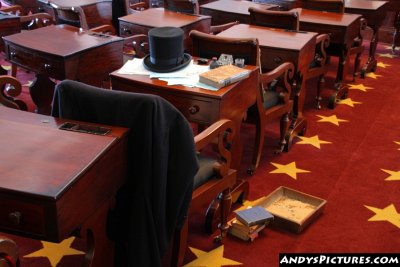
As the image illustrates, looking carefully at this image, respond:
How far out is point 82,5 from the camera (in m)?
4.32

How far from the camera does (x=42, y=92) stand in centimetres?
361

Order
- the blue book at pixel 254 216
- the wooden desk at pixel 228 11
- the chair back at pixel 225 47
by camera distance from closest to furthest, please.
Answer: the blue book at pixel 254 216 → the chair back at pixel 225 47 → the wooden desk at pixel 228 11

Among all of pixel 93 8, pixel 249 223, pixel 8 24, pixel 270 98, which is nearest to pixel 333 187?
pixel 270 98

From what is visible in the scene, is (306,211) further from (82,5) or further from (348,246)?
(82,5)

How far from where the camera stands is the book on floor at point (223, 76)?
2354 mm

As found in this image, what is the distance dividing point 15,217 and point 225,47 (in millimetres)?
1695

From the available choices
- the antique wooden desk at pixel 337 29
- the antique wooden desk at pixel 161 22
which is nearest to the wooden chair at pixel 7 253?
the antique wooden desk at pixel 161 22

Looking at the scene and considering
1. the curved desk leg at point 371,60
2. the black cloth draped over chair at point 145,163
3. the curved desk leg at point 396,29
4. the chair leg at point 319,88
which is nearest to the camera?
the black cloth draped over chair at point 145,163

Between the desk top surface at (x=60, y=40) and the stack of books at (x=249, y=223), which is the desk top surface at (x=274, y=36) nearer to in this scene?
the desk top surface at (x=60, y=40)

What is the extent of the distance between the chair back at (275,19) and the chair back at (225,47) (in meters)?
0.91

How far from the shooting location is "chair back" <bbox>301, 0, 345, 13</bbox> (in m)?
4.25

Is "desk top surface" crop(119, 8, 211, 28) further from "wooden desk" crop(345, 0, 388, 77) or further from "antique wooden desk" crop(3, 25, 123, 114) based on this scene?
"wooden desk" crop(345, 0, 388, 77)

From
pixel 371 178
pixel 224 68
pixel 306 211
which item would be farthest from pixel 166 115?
pixel 371 178

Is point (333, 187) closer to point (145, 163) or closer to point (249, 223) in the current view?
point (249, 223)
